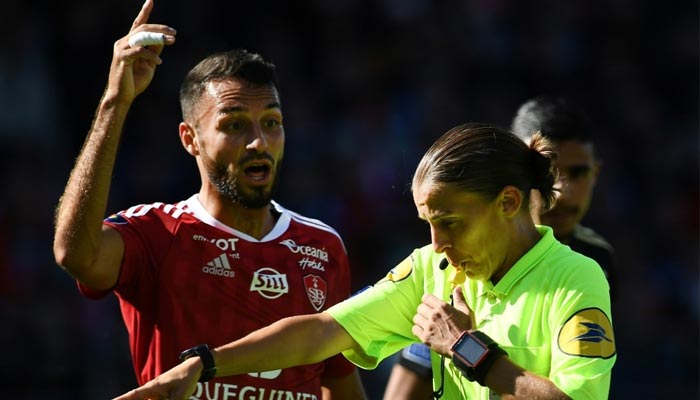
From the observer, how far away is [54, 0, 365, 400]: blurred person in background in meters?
3.99

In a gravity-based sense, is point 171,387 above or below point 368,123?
below

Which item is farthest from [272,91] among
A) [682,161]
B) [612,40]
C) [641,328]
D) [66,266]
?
[612,40]

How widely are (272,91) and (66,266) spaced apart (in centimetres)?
116

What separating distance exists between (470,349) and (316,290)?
1233mm

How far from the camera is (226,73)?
4605mm

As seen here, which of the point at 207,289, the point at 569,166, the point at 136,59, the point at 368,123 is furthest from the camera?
the point at 368,123

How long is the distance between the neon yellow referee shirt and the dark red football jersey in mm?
582

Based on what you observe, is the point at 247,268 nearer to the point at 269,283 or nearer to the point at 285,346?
the point at 269,283

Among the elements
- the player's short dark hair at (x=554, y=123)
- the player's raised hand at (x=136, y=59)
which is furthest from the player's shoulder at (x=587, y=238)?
the player's raised hand at (x=136, y=59)

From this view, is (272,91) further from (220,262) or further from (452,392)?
(452,392)

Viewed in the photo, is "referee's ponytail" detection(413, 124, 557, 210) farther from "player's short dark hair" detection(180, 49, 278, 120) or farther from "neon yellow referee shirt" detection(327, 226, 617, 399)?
"player's short dark hair" detection(180, 49, 278, 120)

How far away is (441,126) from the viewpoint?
1217 centimetres

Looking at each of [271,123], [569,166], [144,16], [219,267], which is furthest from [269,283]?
[569,166]

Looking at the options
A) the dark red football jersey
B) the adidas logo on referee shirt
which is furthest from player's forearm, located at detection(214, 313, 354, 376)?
the adidas logo on referee shirt
